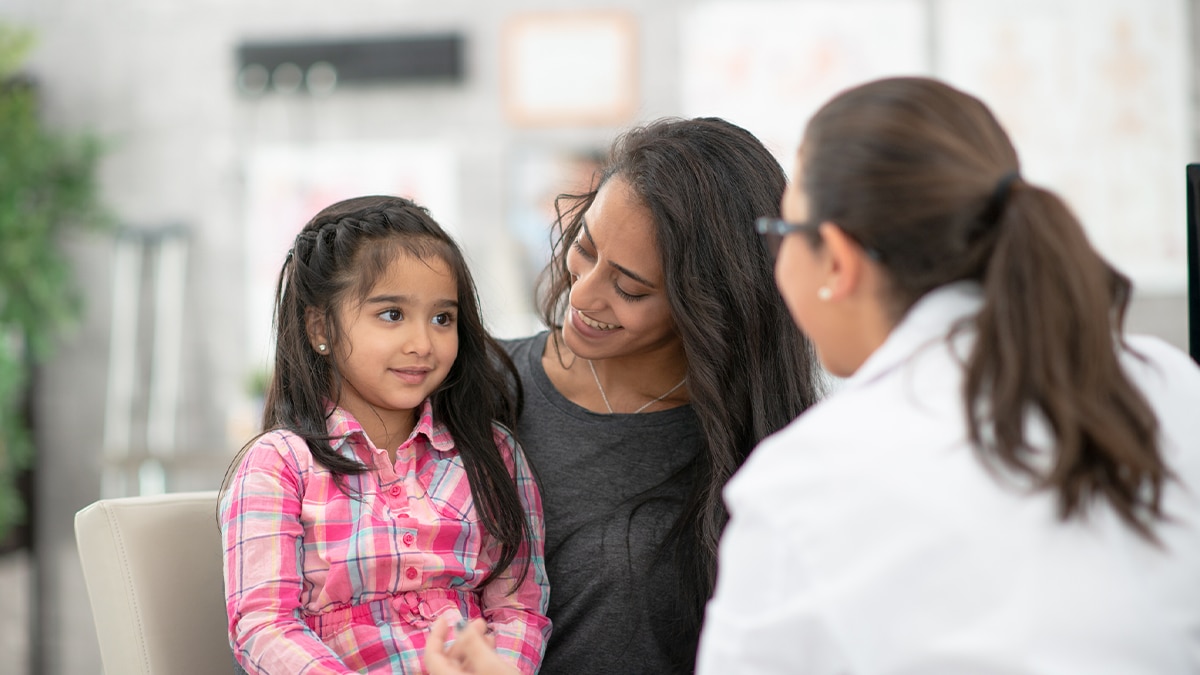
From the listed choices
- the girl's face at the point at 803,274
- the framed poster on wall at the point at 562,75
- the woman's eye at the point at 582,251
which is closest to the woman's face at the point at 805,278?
the girl's face at the point at 803,274

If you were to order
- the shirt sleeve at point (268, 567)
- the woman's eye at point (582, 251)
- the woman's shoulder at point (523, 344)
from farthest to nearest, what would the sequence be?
the woman's shoulder at point (523, 344)
the woman's eye at point (582, 251)
the shirt sleeve at point (268, 567)

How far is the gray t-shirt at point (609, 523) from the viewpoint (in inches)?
60.7

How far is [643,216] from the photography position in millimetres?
1520

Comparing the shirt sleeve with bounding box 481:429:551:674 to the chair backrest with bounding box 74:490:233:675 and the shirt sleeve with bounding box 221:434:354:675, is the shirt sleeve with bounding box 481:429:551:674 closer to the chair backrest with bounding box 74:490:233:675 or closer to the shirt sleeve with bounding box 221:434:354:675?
the shirt sleeve with bounding box 221:434:354:675

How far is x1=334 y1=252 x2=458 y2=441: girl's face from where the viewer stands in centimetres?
145

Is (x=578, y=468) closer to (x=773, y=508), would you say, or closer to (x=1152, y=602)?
(x=773, y=508)

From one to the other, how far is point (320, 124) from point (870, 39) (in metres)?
2.13

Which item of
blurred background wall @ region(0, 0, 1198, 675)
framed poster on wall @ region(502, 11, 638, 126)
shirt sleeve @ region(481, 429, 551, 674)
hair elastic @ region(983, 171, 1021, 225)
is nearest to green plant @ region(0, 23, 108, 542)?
blurred background wall @ region(0, 0, 1198, 675)

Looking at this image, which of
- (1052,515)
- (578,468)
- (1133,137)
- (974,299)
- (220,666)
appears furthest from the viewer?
(1133,137)

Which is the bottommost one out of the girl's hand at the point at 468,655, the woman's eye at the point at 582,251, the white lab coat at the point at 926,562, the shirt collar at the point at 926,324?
the girl's hand at the point at 468,655

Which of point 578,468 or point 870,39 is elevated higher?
point 870,39

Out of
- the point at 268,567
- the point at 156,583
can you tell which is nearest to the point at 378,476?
the point at 268,567

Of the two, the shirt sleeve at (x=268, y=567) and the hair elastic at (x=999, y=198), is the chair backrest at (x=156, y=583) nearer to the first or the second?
the shirt sleeve at (x=268, y=567)

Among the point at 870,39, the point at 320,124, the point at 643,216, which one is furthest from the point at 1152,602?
the point at 320,124
